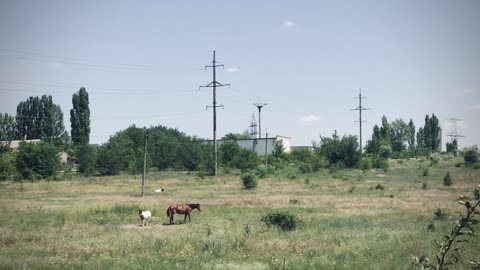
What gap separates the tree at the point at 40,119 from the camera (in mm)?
97188

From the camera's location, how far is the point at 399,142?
431 feet

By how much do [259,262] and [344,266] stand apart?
241 centimetres

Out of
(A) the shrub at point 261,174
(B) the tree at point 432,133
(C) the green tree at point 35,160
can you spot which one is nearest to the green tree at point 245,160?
(A) the shrub at point 261,174

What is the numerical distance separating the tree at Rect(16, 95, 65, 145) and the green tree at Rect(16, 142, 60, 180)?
100 ft

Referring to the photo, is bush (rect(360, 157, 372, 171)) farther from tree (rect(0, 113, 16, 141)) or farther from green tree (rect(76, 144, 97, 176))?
tree (rect(0, 113, 16, 141))

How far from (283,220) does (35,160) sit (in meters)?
55.1

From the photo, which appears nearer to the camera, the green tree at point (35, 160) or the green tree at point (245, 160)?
the green tree at point (35, 160)

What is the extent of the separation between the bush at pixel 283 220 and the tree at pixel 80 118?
74.9 metres

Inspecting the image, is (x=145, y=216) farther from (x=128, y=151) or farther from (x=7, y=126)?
(x=7, y=126)

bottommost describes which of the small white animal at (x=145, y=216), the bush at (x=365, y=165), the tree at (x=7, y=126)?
the small white animal at (x=145, y=216)

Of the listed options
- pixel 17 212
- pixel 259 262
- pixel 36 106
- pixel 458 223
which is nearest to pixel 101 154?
pixel 36 106

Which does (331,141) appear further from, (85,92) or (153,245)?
(153,245)

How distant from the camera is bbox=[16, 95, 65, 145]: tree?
97.2 metres

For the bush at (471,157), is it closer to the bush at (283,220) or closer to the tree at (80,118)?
the bush at (283,220)
